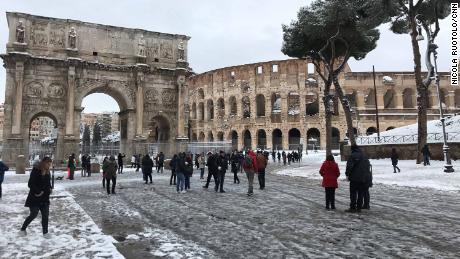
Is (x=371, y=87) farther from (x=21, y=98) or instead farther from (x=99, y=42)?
(x=21, y=98)

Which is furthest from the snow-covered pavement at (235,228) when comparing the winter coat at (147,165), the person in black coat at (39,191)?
the winter coat at (147,165)

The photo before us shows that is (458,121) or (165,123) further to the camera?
(165,123)

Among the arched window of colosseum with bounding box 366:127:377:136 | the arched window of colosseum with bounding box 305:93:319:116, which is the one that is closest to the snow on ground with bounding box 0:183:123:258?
the arched window of colosseum with bounding box 305:93:319:116

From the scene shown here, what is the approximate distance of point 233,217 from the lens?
23.8ft

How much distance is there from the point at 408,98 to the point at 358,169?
49.6 m

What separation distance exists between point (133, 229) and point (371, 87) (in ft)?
155

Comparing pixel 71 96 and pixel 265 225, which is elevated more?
pixel 71 96

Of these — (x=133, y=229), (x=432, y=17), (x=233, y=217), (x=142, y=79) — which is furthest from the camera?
(x=142, y=79)

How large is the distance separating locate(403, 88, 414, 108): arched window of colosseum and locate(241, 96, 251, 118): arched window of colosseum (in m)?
21.6

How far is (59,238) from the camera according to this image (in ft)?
18.3

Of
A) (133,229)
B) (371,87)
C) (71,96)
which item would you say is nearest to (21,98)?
(71,96)

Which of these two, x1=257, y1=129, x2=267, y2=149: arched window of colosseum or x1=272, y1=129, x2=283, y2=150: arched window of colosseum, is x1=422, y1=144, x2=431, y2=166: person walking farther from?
x1=257, y1=129, x2=267, y2=149: arched window of colosseum

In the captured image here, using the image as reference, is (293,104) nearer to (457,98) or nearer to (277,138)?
(277,138)

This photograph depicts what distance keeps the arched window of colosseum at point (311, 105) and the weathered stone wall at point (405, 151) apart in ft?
76.0
